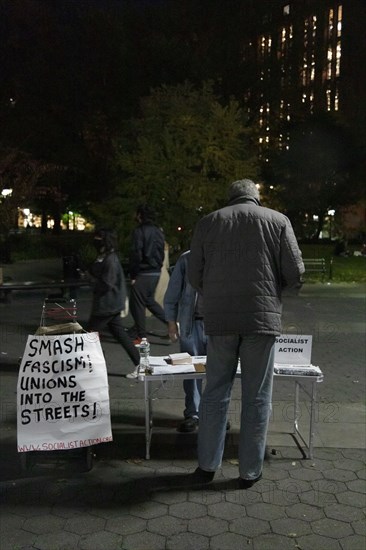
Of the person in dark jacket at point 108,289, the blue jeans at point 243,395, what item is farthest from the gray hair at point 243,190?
the person in dark jacket at point 108,289

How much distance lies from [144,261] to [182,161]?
957cm

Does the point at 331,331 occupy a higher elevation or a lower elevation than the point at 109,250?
lower

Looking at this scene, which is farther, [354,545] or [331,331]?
[331,331]

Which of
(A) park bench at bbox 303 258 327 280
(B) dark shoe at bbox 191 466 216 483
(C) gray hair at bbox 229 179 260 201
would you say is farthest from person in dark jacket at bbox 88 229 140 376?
(A) park bench at bbox 303 258 327 280

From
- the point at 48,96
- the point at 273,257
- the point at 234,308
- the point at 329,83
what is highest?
the point at 329,83

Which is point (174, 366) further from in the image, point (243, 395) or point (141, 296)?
point (141, 296)

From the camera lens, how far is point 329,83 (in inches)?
1436

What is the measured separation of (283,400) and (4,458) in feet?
9.28

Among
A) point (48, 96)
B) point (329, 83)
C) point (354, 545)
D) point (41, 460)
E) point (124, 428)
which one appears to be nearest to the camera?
point (354, 545)

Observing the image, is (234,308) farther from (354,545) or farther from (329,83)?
(329,83)

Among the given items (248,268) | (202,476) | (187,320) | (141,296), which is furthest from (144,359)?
(141,296)

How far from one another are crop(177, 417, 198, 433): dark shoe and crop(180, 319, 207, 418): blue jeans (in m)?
0.04

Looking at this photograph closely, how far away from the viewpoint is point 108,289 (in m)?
6.67

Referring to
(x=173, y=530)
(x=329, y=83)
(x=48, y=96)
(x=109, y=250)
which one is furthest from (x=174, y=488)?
(x=329, y=83)
